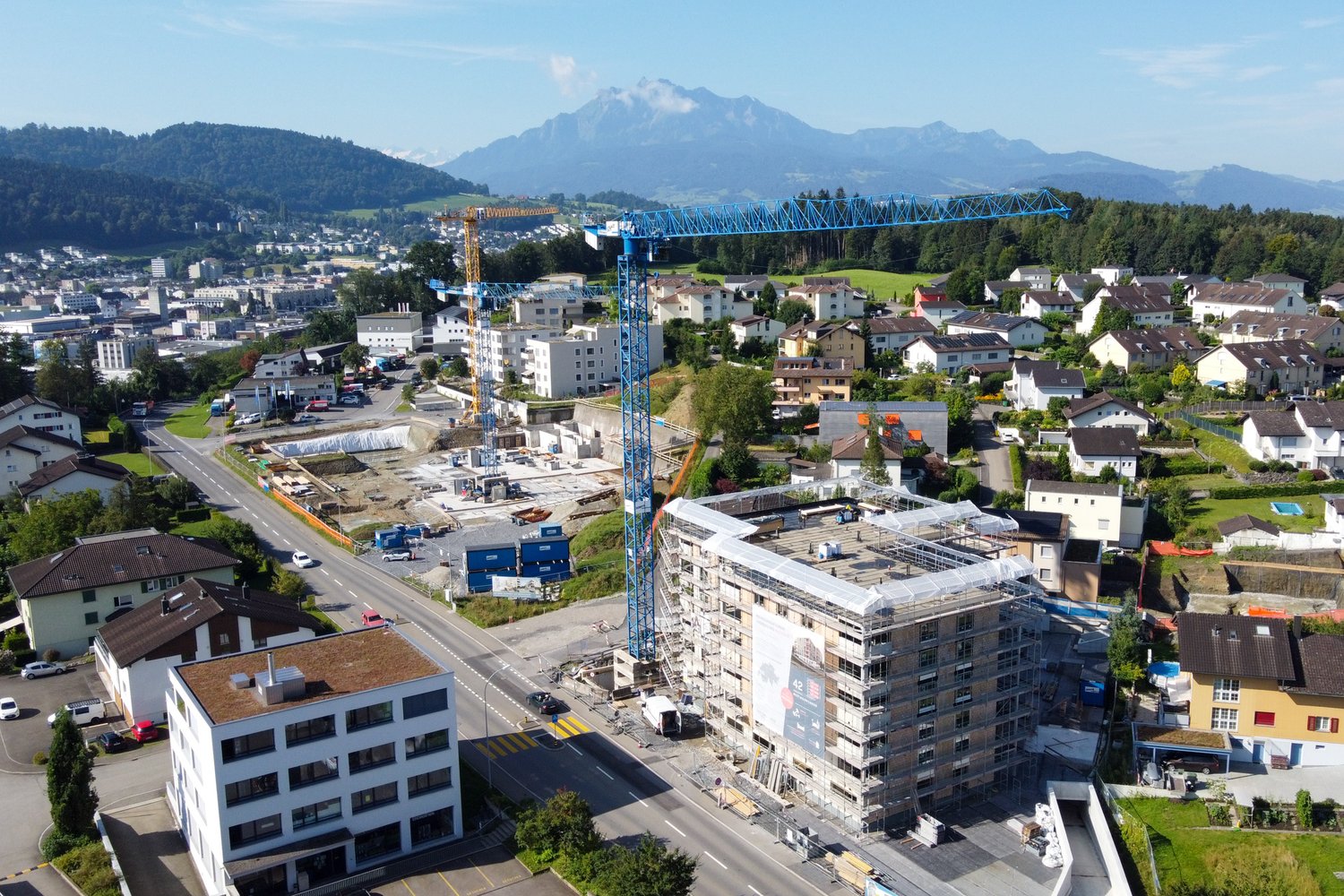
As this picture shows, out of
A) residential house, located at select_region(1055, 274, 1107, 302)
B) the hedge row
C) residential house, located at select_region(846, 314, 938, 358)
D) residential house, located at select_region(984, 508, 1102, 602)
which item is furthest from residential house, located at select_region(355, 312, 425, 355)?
the hedge row

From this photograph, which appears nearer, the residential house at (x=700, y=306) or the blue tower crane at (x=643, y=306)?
the blue tower crane at (x=643, y=306)

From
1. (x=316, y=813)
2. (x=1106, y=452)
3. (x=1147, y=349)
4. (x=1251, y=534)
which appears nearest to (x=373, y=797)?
(x=316, y=813)

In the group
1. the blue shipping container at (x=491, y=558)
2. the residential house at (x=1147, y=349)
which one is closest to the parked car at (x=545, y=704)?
the blue shipping container at (x=491, y=558)

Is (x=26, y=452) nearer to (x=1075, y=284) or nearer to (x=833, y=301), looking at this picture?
(x=833, y=301)

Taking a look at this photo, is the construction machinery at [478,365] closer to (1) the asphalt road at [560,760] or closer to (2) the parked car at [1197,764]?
(1) the asphalt road at [560,760]

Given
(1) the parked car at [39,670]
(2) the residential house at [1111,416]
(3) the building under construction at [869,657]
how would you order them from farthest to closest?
(2) the residential house at [1111,416] < (1) the parked car at [39,670] < (3) the building under construction at [869,657]

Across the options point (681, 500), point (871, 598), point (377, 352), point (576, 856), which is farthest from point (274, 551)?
point (377, 352)

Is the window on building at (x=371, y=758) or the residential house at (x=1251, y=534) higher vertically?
the residential house at (x=1251, y=534)
